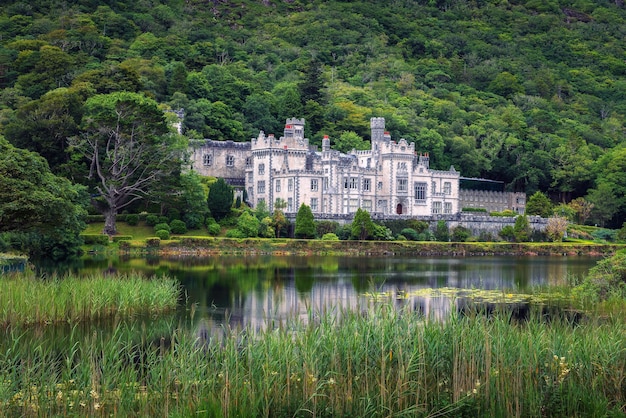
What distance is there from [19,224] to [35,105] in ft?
120

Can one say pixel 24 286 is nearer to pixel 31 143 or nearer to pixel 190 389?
pixel 190 389

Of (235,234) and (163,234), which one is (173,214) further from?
(235,234)

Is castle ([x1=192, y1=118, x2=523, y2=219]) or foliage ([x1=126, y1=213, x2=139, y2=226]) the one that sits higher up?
castle ([x1=192, y1=118, x2=523, y2=219])

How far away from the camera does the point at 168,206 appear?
233 feet

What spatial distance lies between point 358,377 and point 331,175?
66485mm

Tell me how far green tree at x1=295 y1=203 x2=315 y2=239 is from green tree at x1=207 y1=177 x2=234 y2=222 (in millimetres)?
5629

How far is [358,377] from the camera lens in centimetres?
1616

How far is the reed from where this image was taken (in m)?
24.0

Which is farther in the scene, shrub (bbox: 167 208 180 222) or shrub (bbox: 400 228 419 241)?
shrub (bbox: 400 228 419 241)

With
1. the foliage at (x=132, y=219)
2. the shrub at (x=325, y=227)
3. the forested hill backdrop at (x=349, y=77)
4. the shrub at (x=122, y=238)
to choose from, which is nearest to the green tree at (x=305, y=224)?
the shrub at (x=325, y=227)

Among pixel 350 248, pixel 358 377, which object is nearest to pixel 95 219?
pixel 350 248

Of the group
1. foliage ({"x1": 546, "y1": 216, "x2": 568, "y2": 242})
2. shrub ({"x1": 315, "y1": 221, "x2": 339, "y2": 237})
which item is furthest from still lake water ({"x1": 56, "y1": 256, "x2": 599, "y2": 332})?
foliage ({"x1": 546, "y1": 216, "x2": 568, "y2": 242})

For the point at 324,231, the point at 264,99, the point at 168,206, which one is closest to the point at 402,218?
the point at 324,231

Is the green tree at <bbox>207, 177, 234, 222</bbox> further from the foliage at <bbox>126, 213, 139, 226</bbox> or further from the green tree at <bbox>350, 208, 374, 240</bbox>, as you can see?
the green tree at <bbox>350, 208, 374, 240</bbox>
